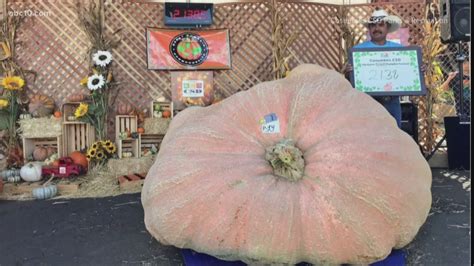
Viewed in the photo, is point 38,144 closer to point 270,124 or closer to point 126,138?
point 126,138

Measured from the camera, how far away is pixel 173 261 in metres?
2.04

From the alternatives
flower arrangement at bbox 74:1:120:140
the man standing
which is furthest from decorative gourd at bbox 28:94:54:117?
the man standing

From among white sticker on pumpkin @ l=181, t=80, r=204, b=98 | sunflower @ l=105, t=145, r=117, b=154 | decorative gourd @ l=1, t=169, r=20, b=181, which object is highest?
white sticker on pumpkin @ l=181, t=80, r=204, b=98

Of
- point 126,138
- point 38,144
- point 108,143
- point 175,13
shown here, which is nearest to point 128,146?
point 126,138

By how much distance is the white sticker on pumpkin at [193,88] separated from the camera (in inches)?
208

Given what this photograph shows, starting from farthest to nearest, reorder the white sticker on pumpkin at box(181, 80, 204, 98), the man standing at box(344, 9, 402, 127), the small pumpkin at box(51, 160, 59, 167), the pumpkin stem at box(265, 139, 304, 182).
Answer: the white sticker on pumpkin at box(181, 80, 204, 98), the small pumpkin at box(51, 160, 59, 167), the man standing at box(344, 9, 402, 127), the pumpkin stem at box(265, 139, 304, 182)

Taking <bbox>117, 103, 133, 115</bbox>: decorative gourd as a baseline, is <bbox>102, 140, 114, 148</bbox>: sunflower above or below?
below

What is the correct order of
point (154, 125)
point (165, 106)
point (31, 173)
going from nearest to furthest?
1. point (31, 173)
2. point (154, 125)
3. point (165, 106)

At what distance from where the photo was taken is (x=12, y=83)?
179 inches

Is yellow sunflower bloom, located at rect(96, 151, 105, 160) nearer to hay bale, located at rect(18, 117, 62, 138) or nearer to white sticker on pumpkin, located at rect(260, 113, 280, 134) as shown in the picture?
hay bale, located at rect(18, 117, 62, 138)

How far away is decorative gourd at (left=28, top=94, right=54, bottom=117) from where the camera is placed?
182 inches

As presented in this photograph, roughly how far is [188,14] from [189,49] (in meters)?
0.44

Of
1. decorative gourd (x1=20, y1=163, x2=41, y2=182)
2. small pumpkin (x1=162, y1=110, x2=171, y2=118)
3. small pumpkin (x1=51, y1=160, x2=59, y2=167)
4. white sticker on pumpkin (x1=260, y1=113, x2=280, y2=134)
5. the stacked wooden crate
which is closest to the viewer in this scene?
white sticker on pumpkin (x1=260, y1=113, x2=280, y2=134)

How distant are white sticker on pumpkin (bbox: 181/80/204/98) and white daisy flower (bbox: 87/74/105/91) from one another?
103 cm
